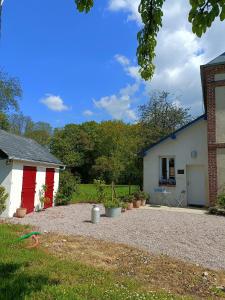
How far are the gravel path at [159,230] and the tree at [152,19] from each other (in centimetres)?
495

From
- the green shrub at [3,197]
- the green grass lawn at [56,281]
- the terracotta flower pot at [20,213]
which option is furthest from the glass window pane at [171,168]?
the green grass lawn at [56,281]

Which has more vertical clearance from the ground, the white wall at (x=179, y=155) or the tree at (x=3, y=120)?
the tree at (x=3, y=120)

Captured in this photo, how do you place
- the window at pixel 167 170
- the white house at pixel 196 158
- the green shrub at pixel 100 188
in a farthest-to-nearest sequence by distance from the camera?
the window at pixel 167 170
the green shrub at pixel 100 188
the white house at pixel 196 158

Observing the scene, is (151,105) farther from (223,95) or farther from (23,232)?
(23,232)

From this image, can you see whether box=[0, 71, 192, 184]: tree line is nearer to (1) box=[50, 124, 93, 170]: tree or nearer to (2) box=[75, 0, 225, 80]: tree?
(1) box=[50, 124, 93, 170]: tree

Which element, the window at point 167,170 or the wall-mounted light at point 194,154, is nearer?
the wall-mounted light at point 194,154

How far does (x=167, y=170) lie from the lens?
1786 cm

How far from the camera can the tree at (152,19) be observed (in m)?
2.40

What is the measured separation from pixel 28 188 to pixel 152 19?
1229cm

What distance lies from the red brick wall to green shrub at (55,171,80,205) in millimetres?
7931

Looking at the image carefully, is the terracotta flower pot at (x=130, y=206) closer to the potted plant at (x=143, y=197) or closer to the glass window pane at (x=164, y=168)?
the potted plant at (x=143, y=197)

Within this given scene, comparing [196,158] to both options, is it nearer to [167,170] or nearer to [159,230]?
[167,170]

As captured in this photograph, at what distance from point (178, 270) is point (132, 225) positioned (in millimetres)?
5149

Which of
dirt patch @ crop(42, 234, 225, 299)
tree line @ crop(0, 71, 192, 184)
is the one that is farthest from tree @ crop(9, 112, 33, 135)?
dirt patch @ crop(42, 234, 225, 299)
